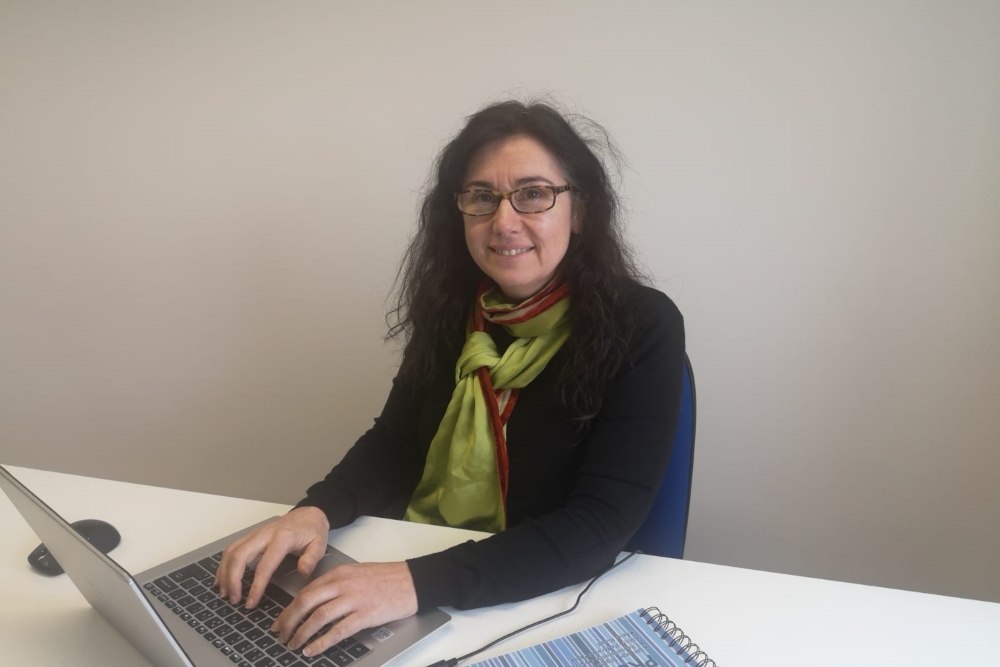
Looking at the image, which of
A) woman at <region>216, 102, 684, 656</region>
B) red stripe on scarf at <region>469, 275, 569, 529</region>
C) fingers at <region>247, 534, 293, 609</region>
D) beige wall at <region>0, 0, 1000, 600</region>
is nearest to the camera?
fingers at <region>247, 534, 293, 609</region>

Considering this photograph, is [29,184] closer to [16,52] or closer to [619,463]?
[16,52]

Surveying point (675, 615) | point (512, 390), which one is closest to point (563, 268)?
point (512, 390)

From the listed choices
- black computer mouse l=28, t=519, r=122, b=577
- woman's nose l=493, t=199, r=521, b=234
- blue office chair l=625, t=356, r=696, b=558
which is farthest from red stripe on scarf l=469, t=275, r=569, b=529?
black computer mouse l=28, t=519, r=122, b=577

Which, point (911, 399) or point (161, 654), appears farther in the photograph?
point (911, 399)

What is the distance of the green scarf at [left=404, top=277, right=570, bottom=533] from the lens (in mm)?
1097

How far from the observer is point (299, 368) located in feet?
6.13

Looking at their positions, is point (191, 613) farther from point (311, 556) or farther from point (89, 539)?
point (89, 539)

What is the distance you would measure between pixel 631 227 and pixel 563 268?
44cm

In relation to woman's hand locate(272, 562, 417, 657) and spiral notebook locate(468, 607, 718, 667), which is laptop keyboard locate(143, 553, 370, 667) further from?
spiral notebook locate(468, 607, 718, 667)

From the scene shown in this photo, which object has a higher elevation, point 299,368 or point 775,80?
point 775,80

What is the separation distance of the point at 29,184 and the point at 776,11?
2.14 metres

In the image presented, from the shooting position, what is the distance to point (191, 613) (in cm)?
75

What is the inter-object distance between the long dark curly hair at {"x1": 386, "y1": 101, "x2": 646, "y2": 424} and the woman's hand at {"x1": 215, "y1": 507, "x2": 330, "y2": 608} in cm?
42

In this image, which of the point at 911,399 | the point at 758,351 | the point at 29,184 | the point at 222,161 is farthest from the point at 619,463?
the point at 29,184
